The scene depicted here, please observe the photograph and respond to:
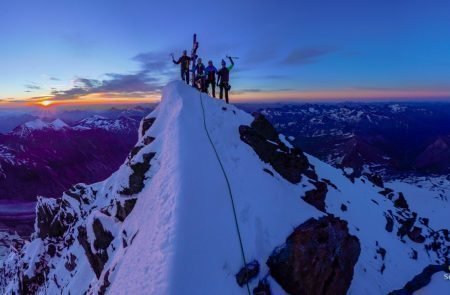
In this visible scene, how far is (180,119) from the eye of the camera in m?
25.1

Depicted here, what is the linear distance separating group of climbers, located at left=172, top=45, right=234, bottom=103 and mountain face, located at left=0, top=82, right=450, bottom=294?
87.2 inches

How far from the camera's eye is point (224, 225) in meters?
16.0

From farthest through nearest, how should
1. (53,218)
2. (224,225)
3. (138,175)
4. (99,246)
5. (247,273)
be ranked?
1. (53,218)
2. (99,246)
3. (138,175)
4. (224,225)
5. (247,273)

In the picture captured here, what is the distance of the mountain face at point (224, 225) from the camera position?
568 inches

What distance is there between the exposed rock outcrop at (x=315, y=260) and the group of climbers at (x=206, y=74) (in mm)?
17009

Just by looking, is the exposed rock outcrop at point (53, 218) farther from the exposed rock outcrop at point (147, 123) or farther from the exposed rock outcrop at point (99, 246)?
the exposed rock outcrop at point (147, 123)

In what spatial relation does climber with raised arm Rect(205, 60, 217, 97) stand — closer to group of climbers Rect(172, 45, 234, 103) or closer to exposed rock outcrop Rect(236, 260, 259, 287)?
group of climbers Rect(172, 45, 234, 103)

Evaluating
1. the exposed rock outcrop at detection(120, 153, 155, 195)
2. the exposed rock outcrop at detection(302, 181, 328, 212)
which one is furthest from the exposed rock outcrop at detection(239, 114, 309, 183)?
the exposed rock outcrop at detection(120, 153, 155, 195)

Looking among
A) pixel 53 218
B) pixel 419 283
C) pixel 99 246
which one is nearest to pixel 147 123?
pixel 99 246

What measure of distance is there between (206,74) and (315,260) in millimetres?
20142

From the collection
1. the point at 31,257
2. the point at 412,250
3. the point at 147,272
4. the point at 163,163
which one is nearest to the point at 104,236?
the point at 163,163

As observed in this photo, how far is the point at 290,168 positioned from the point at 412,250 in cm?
2883

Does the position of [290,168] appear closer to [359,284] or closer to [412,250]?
[359,284]

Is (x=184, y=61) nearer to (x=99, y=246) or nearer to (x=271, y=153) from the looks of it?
(x=271, y=153)
